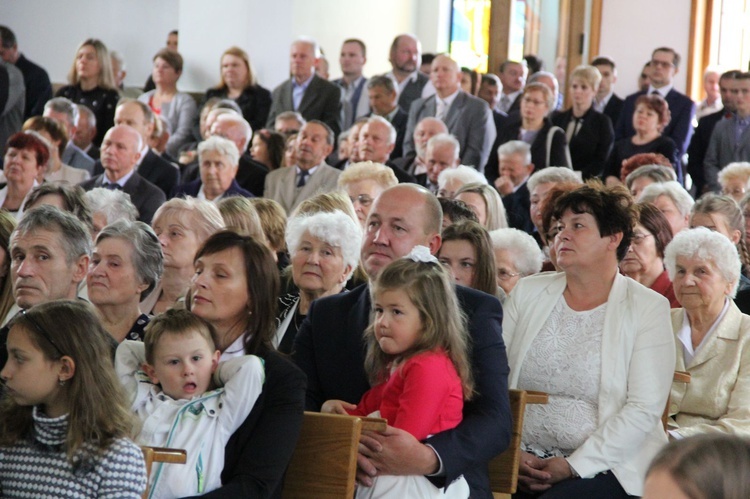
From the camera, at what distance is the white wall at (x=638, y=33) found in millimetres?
12180

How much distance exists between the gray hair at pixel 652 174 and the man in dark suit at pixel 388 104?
274 cm

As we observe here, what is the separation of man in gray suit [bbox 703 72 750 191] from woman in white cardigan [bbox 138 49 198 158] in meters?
4.23

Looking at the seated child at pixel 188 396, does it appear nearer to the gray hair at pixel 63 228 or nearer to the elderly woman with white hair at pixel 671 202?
the gray hair at pixel 63 228

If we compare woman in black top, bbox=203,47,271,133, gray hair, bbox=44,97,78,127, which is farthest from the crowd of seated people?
woman in black top, bbox=203,47,271,133

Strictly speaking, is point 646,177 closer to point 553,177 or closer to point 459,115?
point 553,177

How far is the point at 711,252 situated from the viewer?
159 inches

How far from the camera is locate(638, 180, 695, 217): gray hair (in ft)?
18.3

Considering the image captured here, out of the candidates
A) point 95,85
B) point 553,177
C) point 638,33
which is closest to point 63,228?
point 553,177

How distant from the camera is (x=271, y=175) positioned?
7414 millimetres

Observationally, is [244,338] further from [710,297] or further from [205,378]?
[710,297]

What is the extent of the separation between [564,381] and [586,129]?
5.28 metres

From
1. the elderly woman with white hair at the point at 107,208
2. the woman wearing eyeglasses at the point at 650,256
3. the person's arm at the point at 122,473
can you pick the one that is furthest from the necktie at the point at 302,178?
the person's arm at the point at 122,473

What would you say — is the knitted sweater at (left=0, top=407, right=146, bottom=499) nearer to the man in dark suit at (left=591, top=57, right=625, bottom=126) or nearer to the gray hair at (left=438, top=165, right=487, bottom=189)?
the gray hair at (left=438, top=165, right=487, bottom=189)

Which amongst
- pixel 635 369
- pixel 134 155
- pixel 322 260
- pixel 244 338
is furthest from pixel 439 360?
pixel 134 155
